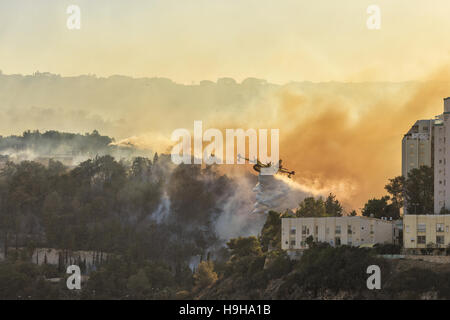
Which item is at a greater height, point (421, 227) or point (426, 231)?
point (421, 227)

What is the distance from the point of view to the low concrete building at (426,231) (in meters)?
195

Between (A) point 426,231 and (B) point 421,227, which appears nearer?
(A) point 426,231

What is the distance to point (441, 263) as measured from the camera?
191250 mm

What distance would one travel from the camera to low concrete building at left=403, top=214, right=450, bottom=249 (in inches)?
7667

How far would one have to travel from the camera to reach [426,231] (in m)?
195

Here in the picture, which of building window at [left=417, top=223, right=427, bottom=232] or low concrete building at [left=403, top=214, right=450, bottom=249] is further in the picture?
building window at [left=417, top=223, right=427, bottom=232]

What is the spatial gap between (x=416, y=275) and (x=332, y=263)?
41.4 ft

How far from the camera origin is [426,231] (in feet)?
641

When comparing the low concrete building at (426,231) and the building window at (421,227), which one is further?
the building window at (421,227)
